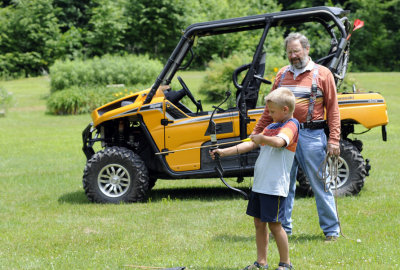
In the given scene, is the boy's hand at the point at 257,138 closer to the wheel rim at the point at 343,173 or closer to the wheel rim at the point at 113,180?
the wheel rim at the point at 343,173

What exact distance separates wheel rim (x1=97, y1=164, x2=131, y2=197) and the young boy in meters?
3.31

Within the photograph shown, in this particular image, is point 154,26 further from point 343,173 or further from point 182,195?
point 343,173

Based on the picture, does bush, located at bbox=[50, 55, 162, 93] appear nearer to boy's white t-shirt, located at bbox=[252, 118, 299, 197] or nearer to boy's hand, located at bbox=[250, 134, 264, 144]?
boy's white t-shirt, located at bbox=[252, 118, 299, 197]

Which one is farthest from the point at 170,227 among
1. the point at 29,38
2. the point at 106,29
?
the point at 29,38

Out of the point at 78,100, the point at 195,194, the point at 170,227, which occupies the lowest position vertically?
the point at 78,100

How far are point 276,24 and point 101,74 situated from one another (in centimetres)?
1325

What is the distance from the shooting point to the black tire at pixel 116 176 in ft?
24.0

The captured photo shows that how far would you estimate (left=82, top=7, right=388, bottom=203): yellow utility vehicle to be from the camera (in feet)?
22.5

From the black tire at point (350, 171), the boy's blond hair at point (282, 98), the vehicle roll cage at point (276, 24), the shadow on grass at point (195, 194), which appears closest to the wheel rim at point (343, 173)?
the black tire at point (350, 171)

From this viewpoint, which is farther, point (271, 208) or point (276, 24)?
point (276, 24)

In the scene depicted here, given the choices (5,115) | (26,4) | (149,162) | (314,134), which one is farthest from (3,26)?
(314,134)

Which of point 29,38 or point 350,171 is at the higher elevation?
point 350,171

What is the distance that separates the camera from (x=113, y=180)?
7.41 metres

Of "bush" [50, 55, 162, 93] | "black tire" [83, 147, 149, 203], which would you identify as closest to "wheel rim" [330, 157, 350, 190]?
"black tire" [83, 147, 149, 203]
